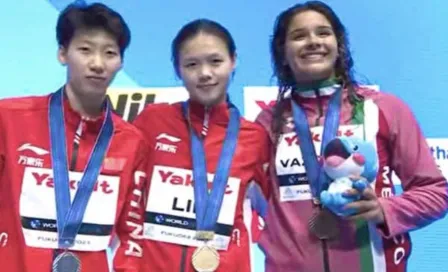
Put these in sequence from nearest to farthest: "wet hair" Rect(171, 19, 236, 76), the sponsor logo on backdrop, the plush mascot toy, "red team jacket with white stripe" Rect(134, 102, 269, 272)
Result: the plush mascot toy → "red team jacket with white stripe" Rect(134, 102, 269, 272) → "wet hair" Rect(171, 19, 236, 76) → the sponsor logo on backdrop

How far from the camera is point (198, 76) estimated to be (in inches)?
64.3

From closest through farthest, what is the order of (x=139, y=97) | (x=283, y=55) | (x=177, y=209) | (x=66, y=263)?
1. (x=66, y=263)
2. (x=177, y=209)
3. (x=283, y=55)
4. (x=139, y=97)

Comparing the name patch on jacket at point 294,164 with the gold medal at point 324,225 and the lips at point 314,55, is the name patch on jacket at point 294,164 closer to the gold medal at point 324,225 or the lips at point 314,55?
the gold medal at point 324,225

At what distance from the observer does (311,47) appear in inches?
65.3

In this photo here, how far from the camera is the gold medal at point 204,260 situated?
1553 millimetres

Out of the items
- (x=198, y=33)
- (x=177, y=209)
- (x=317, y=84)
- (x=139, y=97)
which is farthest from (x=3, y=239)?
(x=139, y=97)

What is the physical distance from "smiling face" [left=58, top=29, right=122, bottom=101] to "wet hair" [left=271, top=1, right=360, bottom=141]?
0.40 m

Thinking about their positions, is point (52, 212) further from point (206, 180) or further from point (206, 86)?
point (206, 86)

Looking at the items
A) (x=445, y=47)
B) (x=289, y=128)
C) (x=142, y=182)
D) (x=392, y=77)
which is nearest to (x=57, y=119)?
(x=142, y=182)

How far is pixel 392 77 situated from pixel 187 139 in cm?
106

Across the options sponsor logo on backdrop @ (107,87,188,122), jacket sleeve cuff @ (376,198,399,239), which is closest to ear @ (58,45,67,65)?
sponsor logo on backdrop @ (107,87,188,122)

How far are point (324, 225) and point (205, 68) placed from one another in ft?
1.47

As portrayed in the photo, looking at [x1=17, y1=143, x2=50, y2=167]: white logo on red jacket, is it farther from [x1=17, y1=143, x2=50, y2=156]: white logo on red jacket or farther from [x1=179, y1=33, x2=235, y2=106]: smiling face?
[x1=179, y1=33, x2=235, y2=106]: smiling face

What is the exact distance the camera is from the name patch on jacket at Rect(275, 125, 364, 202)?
5.30 feet
